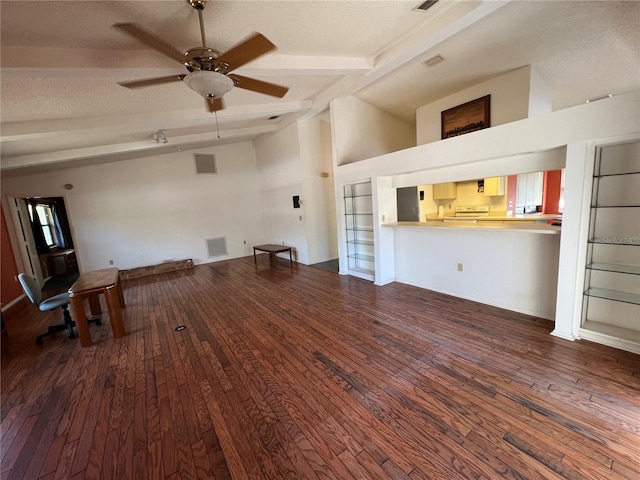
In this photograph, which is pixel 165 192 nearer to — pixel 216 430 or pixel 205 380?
pixel 205 380

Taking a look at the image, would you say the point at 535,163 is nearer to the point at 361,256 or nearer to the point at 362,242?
the point at 362,242

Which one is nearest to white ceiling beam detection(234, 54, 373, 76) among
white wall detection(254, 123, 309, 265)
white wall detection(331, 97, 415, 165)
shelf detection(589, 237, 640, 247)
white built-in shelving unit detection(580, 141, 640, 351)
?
white wall detection(331, 97, 415, 165)

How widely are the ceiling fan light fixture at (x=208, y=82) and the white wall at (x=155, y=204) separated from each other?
5738mm

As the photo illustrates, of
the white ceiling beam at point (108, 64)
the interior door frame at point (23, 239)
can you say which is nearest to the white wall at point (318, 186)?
the white ceiling beam at point (108, 64)

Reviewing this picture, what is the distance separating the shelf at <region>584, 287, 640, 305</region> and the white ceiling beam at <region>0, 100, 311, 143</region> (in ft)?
16.2

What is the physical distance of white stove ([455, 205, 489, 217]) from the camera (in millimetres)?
5824

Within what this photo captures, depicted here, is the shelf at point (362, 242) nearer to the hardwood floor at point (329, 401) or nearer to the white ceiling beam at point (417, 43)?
the hardwood floor at point (329, 401)

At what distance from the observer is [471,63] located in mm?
3428

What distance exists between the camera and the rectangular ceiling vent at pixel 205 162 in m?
7.24

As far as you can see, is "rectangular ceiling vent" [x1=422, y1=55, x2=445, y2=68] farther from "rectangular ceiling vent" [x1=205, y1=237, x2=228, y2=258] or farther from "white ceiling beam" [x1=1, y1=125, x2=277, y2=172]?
"rectangular ceiling vent" [x1=205, y1=237, x2=228, y2=258]

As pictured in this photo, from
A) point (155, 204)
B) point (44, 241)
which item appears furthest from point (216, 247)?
point (44, 241)

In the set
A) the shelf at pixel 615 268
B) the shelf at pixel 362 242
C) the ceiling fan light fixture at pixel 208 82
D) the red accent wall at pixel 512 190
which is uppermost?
the ceiling fan light fixture at pixel 208 82

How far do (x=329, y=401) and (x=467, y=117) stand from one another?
14.6 ft

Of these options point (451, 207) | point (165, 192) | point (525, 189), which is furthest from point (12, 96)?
point (525, 189)
